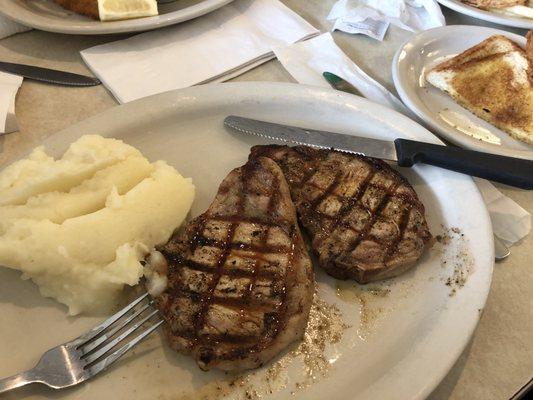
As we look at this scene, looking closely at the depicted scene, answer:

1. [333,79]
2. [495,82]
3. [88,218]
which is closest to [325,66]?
[333,79]

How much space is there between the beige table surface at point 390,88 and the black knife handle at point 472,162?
30 centimetres

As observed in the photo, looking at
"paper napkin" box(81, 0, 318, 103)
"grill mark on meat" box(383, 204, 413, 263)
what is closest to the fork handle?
"grill mark on meat" box(383, 204, 413, 263)

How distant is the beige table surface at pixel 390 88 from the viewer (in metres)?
1.43

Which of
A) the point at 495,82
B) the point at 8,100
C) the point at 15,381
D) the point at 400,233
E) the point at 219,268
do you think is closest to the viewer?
the point at 15,381

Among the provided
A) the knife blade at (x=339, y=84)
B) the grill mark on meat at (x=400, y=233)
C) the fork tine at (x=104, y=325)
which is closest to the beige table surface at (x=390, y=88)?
the knife blade at (x=339, y=84)

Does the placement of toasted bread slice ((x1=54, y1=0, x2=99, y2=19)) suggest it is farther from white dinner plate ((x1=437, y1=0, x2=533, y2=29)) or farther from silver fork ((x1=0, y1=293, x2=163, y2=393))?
white dinner plate ((x1=437, y1=0, x2=533, y2=29))

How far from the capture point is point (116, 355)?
1.35 m

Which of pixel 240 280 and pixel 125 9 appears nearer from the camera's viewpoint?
pixel 240 280

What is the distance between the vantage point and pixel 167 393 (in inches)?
52.9

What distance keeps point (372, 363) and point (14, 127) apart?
6.11ft

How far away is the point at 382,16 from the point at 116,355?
2.40 meters

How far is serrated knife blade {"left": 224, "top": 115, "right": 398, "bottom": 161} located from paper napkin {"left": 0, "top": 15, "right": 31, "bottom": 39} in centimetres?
153

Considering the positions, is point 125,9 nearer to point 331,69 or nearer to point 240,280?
point 331,69

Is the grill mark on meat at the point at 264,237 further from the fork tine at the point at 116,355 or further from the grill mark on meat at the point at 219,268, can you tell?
the fork tine at the point at 116,355
